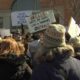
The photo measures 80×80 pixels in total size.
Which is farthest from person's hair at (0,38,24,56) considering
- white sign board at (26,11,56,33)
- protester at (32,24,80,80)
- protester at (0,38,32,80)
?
white sign board at (26,11,56,33)

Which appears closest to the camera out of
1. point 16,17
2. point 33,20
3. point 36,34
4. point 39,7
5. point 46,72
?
point 46,72

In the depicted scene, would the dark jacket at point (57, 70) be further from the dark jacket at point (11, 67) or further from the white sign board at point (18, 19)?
the white sign board at point (18, 19)

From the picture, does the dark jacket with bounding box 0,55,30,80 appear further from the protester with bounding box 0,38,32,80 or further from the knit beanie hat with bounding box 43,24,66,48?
the knit beanie hat with bounding box 43,24,66,48

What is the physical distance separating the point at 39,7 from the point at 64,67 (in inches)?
883

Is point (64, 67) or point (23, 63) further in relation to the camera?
point (23, 63)

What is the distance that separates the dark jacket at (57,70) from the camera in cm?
396

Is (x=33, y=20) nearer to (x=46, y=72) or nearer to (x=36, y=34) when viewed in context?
(x=36, y=34)

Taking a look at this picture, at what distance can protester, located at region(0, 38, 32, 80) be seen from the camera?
15.7ft

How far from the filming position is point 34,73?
4.00 m

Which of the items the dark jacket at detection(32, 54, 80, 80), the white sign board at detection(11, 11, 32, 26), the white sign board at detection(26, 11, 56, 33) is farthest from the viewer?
the white sign board at detection(11, 11, 32, 26)

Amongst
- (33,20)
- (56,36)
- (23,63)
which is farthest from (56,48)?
(33,20)

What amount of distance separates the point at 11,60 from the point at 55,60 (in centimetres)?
90

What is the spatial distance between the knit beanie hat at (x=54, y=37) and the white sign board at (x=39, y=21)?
6188mm

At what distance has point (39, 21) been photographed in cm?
1071
